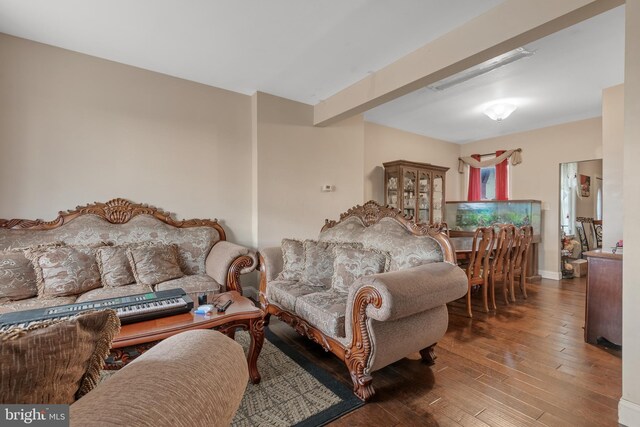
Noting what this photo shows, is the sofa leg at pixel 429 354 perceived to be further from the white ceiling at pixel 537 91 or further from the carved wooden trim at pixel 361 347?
the white ceiling at pixel 537 91

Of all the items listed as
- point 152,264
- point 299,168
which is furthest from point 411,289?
point 299,168

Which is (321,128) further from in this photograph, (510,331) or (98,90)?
(510,331)

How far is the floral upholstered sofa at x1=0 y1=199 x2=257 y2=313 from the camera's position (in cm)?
228

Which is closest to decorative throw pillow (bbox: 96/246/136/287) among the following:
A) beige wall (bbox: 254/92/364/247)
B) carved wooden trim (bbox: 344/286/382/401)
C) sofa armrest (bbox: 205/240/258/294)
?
sofa armrest (bbox: 205/240/258/294)

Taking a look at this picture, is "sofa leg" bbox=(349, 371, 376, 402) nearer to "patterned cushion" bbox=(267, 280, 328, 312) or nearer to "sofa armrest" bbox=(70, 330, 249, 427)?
"patterned cushion" bbox=(267, 280, 328, 312)

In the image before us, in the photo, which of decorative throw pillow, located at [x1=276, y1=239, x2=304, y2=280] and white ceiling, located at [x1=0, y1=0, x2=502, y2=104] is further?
decorative throw pillow, located at [x1=276, y1=239, x2=304, y2=280]

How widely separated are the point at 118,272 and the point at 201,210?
1.23 m

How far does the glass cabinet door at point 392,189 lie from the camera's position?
5062 millimetres

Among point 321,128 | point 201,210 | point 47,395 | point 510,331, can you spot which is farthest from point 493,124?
point 47,395

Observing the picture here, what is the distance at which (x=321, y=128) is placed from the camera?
4.33 m

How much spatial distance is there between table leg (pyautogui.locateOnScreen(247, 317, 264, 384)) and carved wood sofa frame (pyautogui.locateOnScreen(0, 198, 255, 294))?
3.25 ft

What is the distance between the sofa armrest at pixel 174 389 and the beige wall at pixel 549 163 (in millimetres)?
5867

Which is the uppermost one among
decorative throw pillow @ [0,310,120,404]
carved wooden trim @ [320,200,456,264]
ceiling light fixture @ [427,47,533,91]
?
ceiling light fixture @ [427,47,533,91]

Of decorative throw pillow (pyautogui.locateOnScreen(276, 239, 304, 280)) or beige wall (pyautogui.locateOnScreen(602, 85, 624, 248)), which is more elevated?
beige wall (pyautogui.locateOnScreen(602, 85, 624, 248))
